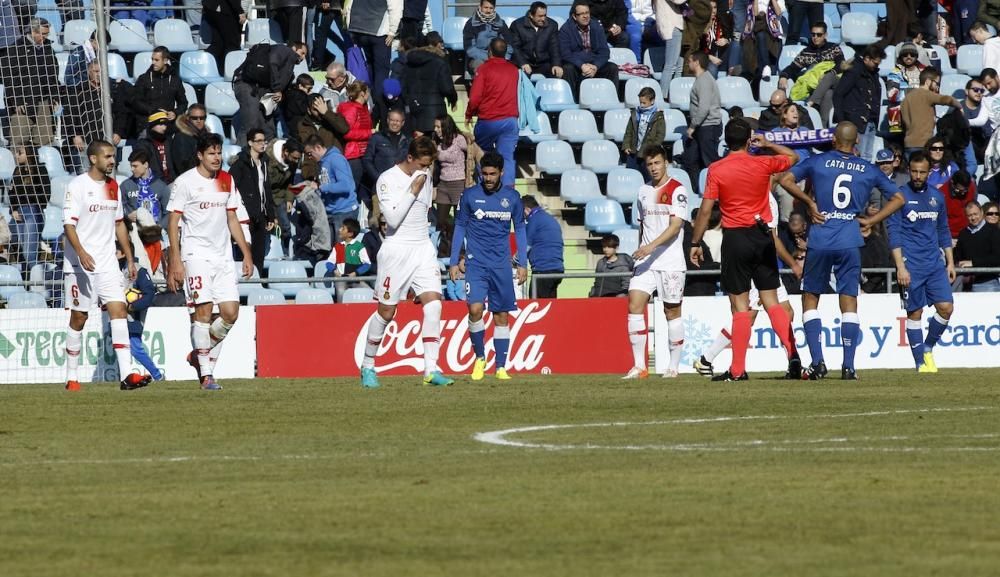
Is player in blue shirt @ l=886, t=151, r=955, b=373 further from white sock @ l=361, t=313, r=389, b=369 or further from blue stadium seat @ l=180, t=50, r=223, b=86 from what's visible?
blue stadium seat @ l=180, t=50, r=223, b=86

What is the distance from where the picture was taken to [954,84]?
27.8 meters

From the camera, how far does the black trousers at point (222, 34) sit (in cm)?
2703

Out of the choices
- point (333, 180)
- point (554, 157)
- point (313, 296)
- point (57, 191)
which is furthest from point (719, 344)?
point (57, 191)

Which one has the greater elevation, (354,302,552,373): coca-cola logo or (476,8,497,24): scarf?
(476,8,497,24): scarf

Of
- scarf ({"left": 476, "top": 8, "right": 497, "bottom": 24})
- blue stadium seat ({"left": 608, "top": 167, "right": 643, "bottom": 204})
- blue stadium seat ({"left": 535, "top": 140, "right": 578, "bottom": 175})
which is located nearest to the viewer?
blue stadium seat ({"left": 608, "top": 167, "right": 643, "bottom": 204})

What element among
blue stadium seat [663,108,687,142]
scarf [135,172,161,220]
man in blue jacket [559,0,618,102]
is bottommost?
scarf [135,172,161,220]

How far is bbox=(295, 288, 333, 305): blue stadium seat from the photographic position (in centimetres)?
2306

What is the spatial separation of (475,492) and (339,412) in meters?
5.21

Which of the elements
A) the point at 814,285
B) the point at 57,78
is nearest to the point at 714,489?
the point at 814,285

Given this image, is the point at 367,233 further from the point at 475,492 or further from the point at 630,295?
the point at 475,492

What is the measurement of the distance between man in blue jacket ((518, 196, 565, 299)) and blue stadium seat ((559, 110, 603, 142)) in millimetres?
3993

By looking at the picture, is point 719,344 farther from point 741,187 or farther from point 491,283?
point 491,283

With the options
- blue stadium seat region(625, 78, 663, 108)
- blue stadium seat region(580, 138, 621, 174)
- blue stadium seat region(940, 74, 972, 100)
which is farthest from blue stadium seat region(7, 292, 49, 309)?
blue stadium seat region(940, 74, 972, 100)

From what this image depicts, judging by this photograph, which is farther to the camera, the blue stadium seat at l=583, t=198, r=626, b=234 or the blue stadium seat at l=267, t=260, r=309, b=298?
the blue stadium seat at l=583, t=198, r=626, b=234
